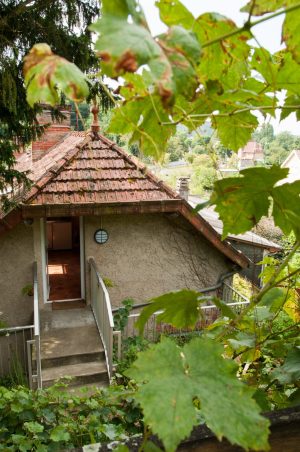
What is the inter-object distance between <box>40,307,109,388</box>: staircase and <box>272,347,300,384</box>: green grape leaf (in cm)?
547

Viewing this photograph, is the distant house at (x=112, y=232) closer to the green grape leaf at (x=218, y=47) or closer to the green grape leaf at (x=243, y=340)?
the green grape leaf at (x=243, y=340)

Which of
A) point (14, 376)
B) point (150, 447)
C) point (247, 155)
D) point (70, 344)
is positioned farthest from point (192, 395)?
point (14, 376)

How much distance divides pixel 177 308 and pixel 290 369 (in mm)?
405

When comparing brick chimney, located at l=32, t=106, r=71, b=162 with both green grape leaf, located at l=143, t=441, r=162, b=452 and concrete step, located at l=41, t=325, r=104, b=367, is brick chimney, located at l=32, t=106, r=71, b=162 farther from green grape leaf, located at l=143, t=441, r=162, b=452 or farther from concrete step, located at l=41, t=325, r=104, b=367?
green grape leaf, located at l=143, t=441, r=162, b=452

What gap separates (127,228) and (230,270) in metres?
2.74

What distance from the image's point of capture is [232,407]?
1.92 ft

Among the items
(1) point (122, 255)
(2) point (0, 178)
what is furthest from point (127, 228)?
(2) point (0, 178)

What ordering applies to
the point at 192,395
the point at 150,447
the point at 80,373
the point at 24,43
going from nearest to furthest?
the point at 192,395 → the point at 150,447 → the point at 24,43 → the point at 80,373

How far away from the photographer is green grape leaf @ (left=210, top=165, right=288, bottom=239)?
77 centimetres

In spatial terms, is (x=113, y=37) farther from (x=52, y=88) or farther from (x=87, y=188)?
(x=87, y=188)

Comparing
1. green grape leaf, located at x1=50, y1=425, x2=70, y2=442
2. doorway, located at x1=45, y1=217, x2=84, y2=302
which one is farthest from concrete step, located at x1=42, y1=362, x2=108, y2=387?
green grape leaf, located at x1=50, y1=425, x2=70, y2=442

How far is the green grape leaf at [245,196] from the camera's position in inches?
30.4

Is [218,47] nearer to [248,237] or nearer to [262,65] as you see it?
[262,65]

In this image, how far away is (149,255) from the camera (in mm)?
7496
